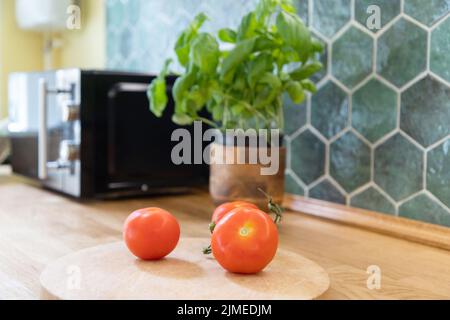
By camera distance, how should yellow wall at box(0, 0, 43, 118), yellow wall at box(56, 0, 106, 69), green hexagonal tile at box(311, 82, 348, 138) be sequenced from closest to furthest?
green hexagonal tile at box(311, 82, 348, 138) → yellow wall at box(56, 0, 106, 69) → yellow wall at box(0, 0, 43, 118)

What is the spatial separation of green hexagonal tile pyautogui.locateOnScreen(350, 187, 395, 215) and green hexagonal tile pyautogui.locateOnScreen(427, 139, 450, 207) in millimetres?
106

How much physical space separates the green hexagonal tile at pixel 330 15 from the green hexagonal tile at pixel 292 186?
0.34 meters

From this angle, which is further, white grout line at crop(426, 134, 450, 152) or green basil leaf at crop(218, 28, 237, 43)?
green basil leaf at crop(218, 28, 237, 43)

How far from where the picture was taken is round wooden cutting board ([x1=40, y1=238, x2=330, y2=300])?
703 millimetres

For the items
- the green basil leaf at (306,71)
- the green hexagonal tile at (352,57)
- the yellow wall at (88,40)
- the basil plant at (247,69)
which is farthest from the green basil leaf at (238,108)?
the yellow wall at (88,40)

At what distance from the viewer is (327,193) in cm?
129

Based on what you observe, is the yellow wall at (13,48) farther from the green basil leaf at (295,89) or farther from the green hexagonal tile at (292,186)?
the green basil leaf at (295,89)

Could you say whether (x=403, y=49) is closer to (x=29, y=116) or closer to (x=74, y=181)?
(x=74, y=181)

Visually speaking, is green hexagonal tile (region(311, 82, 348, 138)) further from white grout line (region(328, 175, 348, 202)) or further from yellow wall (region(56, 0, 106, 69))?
yellow wall (region(56, 0, 106, 69))

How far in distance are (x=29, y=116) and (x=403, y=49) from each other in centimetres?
98

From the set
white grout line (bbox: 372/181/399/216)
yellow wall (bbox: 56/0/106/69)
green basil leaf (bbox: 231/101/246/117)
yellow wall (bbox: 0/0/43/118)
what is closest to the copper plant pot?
green basil leaf (bbox: 231/101/246/117)

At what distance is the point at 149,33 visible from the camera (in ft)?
6.19

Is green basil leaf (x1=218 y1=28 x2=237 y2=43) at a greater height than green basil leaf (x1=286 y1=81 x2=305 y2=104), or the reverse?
green basil leaf (x1=218 y1=28 x2=237 y2=43)
